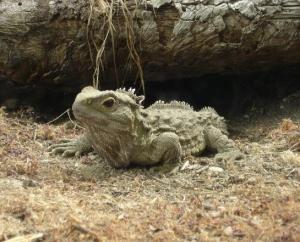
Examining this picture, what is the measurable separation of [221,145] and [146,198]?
1.70 m

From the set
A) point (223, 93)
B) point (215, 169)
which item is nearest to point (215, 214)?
point (215, 169)

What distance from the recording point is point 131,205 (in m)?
4.60

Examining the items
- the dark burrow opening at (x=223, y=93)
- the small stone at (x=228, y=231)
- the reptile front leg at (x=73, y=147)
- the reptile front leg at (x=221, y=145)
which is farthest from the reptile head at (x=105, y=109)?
the dark burrow opening at (x=223, y=93)

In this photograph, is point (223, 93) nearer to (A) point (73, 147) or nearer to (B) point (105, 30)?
(B) point (105, 30)

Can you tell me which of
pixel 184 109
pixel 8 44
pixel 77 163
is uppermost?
pixel 8 44

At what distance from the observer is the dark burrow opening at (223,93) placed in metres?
7.59

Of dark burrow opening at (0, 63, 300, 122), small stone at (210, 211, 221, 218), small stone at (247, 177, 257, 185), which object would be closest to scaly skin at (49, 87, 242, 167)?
small stone at (247, 177, 257, 185)

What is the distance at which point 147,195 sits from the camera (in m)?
4.88

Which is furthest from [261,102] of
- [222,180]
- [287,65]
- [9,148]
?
[9,148]

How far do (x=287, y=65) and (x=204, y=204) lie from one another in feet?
11.7

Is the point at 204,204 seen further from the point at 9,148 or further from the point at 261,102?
the point at 261,102

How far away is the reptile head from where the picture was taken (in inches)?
202

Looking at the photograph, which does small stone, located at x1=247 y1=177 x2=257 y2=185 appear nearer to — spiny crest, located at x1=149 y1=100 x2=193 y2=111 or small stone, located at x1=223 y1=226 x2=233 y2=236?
small stone, located at x1=223 y1=226 x2=233 y2=236

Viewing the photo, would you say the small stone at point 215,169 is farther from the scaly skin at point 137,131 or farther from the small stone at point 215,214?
the small stone at point 215,214
